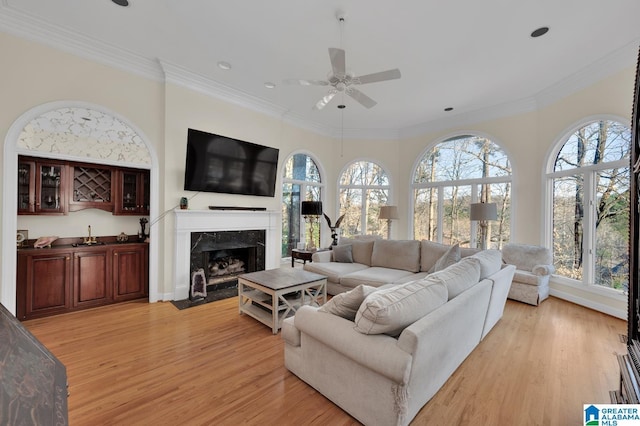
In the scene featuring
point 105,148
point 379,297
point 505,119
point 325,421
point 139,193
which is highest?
point 505,119

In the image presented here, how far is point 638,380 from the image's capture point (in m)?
1.11

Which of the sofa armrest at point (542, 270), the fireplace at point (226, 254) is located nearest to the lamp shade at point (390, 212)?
the sofa armrest at point (542, 270)

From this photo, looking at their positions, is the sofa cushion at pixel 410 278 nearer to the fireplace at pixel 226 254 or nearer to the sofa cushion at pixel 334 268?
the sofa cushion at pixel 334 268

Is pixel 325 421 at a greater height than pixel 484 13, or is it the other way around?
pixel 484 13

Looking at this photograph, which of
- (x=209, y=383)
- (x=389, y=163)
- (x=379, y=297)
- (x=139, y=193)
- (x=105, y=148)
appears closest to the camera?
(x=379, y=297)

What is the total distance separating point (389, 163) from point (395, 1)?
174 inches

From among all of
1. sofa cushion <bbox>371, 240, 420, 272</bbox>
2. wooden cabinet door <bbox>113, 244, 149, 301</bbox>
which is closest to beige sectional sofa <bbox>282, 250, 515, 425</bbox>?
sofa cushion <bbox>371, 240, 420, 272</bbox>

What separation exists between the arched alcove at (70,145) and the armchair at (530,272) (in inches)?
221

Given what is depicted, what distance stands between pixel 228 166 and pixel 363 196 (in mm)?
3627

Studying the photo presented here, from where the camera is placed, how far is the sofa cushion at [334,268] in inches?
164

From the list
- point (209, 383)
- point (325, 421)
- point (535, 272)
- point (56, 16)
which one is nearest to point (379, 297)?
point (325, 421)

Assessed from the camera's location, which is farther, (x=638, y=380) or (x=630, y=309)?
(x=630, y=309)

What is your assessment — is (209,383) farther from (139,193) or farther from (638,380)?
(139,193)

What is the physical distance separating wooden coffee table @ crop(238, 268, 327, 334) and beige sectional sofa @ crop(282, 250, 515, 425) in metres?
0.76
